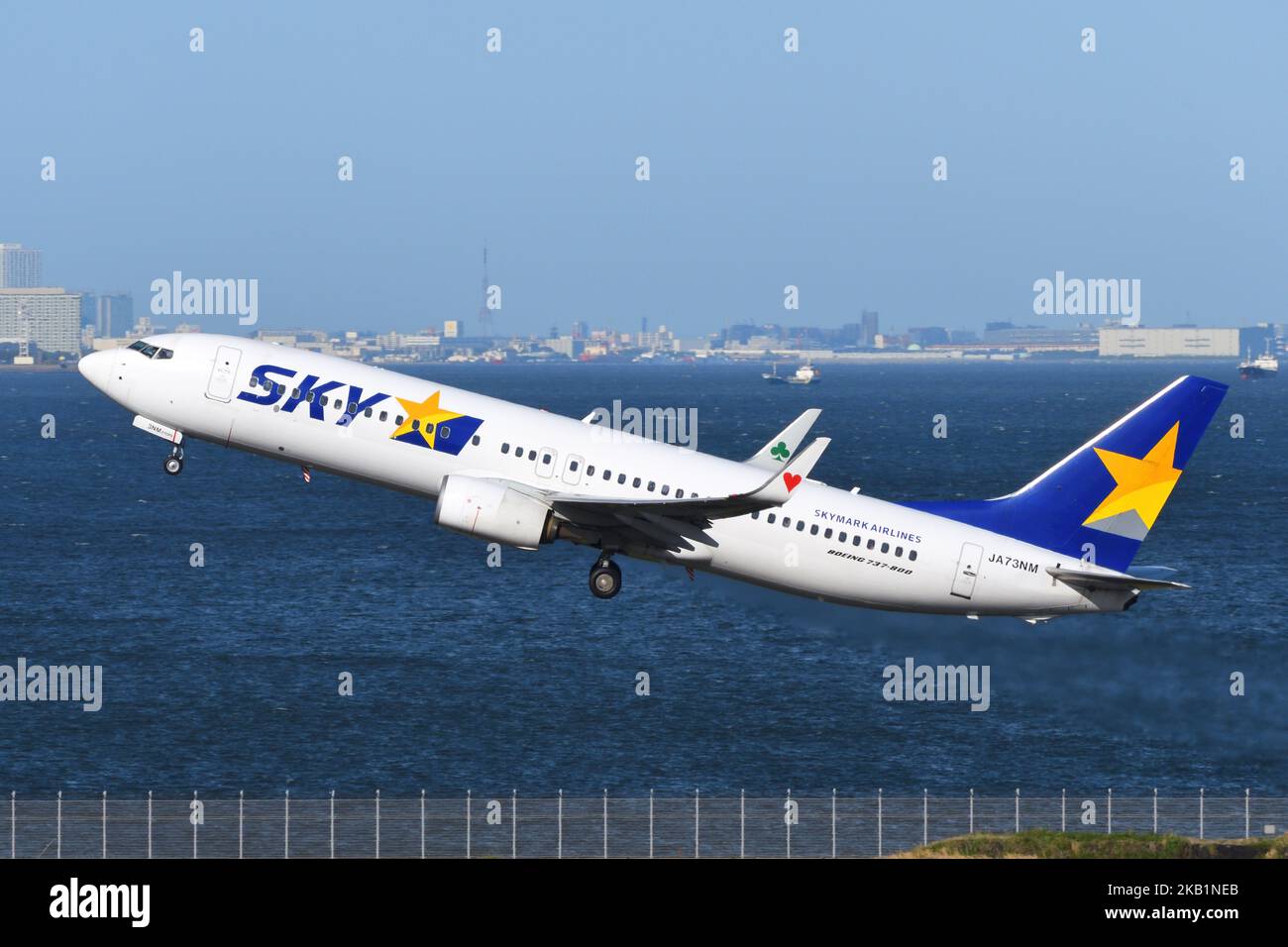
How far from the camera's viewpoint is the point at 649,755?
10419 centimetres

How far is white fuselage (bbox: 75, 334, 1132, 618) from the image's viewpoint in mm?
52969

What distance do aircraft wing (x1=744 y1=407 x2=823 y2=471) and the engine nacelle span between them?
25.3ft

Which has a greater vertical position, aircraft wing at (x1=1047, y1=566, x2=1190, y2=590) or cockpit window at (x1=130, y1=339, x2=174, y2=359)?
cockpit window at (x1=130, y1=339, x2=174, y2=359)

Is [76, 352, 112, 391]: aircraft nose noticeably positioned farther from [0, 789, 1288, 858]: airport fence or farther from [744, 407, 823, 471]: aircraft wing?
[744, 407, 823, 471]: aircraft wing

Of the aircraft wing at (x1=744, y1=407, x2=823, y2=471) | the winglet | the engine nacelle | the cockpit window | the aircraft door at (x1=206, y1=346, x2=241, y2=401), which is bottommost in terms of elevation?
the engine nacelle

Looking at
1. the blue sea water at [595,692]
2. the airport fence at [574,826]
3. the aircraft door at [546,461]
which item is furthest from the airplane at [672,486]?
the airport fence at [574,826]

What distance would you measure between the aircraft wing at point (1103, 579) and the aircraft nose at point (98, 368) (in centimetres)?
3241

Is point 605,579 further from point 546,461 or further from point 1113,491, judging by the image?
point 1113,491

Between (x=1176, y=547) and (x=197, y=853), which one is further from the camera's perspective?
(x=1176, y=547)

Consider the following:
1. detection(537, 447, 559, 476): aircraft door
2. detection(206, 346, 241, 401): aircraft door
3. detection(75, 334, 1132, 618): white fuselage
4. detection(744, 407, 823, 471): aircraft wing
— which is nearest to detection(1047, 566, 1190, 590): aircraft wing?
detection(75, 334, 1132, 618): white fuselage

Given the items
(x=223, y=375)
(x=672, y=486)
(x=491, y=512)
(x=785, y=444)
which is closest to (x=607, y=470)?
(x=672, y=486)
